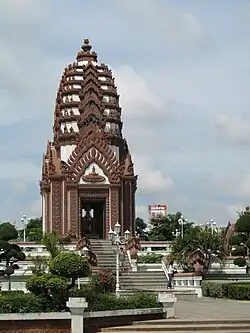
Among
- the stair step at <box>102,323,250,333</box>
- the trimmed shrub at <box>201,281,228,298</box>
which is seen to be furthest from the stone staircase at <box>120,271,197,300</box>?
the stair step at <box>102,323,250,333</box>

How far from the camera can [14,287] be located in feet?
121

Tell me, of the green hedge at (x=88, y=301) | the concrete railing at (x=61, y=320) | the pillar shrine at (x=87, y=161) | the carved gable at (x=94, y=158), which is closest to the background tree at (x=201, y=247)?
the pillar shrine at (x=87, y=161)

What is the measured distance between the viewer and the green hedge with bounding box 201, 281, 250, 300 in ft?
105

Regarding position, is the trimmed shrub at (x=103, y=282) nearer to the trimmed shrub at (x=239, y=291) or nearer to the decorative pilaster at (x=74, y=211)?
the trimmed shrub at (x=239, y=291)

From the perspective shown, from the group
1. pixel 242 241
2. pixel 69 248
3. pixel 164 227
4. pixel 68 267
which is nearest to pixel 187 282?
pixel 242 241

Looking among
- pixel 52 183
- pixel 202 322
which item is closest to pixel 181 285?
pixel 52 183

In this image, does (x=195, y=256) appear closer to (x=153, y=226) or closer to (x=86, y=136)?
(x=86, y=136)

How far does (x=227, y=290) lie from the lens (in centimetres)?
3366

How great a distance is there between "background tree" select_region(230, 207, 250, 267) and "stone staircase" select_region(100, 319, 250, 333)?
17803 mm

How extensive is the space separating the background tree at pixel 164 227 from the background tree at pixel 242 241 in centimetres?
3590

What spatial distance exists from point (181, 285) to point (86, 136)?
15.6m

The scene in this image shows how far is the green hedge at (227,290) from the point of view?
3185 cm

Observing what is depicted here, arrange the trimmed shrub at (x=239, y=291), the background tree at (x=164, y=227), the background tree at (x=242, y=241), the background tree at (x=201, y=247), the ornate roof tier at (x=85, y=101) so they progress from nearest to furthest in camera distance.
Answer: the trimmed shrub at (x=239, y=291)
the background tree at (x=242, y=241)
the background tree at (x=201, y=247)
the ornate roof tier at (x=85, y=101)
the background tree at (x=164, y=227)

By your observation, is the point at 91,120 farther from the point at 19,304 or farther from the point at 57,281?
the point at 19,304
